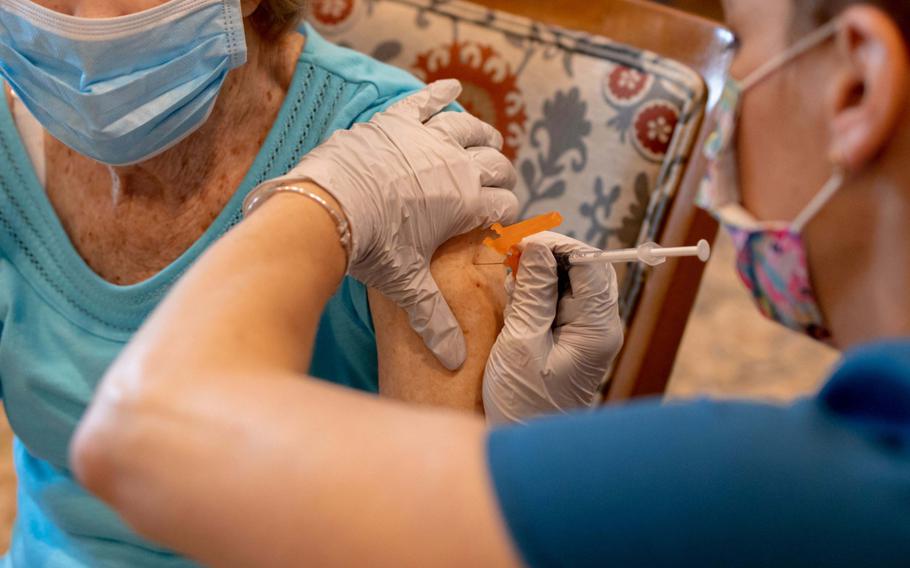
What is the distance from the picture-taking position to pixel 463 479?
57 centimetres

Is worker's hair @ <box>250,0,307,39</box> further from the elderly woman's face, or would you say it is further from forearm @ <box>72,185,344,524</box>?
forearm @ <box>72,185,344,524</box>

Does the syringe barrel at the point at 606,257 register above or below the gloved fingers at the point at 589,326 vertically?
above

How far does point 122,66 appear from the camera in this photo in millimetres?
1045

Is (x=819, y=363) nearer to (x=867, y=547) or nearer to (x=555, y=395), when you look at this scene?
(x=555, y=395)

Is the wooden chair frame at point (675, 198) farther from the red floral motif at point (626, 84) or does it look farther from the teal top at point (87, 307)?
the teal top at point (87, 307)

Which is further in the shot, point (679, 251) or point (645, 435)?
point (679, 251)

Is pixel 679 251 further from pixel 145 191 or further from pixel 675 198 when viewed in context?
pixel 145 191

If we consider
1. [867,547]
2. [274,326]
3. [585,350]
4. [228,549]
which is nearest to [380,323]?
[585,350]

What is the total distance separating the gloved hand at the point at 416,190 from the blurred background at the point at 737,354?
1.62m

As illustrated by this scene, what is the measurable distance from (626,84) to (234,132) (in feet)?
1.93

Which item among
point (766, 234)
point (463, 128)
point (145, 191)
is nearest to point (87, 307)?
point (145, 191)

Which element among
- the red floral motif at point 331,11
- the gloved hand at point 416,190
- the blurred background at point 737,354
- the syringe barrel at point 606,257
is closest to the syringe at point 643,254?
the syringe barrel at point 606,257

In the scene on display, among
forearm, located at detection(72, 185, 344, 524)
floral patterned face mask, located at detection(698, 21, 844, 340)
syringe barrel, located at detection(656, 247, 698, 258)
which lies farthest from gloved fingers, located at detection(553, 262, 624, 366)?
forearm, located at detection(72, 185, 344, 524)

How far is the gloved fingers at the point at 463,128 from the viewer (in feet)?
3.44
